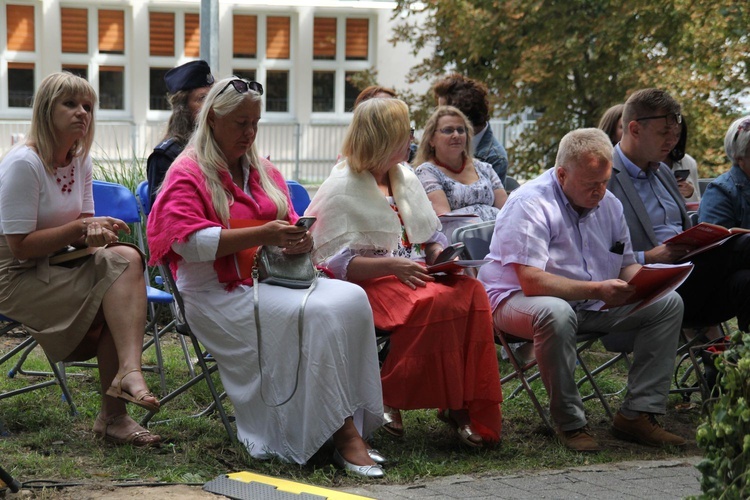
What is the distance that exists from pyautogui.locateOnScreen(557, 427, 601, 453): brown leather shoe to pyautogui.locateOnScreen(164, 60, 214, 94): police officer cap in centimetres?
271

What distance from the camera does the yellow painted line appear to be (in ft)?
13.5

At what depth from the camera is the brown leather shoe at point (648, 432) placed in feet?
17.3

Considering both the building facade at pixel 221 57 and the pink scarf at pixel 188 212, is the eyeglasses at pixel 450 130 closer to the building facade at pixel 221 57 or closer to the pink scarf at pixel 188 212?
the pink scarf at pixel 188 212

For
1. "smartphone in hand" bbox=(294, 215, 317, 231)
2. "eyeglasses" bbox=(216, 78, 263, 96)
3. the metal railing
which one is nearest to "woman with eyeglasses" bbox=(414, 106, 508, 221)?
"eyeglasses" bbox=(216, 78, 263, 96)

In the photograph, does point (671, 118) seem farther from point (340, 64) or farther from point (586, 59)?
point (340, 64)

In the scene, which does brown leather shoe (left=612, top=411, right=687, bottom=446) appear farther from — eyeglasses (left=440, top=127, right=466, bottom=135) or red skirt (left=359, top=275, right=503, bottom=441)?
eyeglasses (left=440, top=127, right=466, bottom=135)

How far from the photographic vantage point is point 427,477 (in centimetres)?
453

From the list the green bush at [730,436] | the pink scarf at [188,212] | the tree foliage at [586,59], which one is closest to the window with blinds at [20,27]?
the tree foliage at [586,59]

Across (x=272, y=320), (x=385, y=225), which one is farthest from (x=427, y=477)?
(x=385, y=225)

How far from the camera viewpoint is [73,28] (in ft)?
73.9

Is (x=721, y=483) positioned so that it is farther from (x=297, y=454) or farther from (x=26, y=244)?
(x=26, y=244)

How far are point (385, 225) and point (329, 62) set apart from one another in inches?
770

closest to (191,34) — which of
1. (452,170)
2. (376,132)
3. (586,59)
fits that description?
(586,59)

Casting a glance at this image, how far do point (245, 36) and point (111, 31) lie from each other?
2922 millimetres
